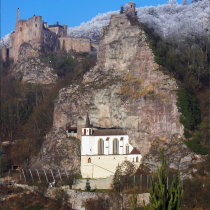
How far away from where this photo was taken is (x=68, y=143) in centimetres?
6469

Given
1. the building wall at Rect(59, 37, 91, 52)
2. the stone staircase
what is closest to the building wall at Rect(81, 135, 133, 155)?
the stone staircase

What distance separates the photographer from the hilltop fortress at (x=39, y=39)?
293 ft

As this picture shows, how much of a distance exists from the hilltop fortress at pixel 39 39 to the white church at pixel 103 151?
105ft

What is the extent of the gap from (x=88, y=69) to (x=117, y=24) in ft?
32.1

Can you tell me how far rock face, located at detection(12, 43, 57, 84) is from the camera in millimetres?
85125

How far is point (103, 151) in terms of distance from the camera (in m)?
62.8

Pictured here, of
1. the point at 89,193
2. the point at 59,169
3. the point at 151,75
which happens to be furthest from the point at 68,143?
the point at 151,75

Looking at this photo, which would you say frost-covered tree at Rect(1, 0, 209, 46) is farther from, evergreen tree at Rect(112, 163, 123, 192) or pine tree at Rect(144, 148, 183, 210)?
pine tree at Rect(144, 148, 183, 210)

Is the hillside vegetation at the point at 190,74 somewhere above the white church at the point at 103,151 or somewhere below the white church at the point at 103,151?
above

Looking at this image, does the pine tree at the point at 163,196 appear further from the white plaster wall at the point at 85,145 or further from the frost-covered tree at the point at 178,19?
the frost-covered tree at the point at 178,19

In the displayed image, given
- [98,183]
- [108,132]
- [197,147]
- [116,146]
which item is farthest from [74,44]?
[197,147]

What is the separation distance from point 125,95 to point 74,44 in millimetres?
33413

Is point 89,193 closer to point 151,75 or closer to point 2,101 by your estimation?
point 151,75

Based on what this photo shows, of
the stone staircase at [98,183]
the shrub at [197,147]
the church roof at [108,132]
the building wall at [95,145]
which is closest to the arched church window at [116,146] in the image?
the building wall at [95,145]
